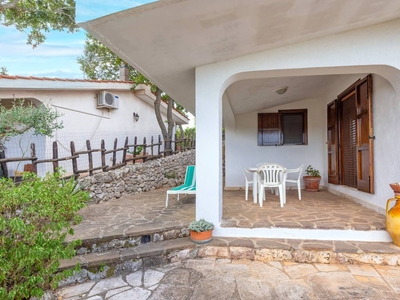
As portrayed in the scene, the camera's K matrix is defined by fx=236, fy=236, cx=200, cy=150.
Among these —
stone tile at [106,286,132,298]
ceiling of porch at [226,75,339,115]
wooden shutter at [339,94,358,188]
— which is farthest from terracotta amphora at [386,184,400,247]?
stone tile at [106,286,132,298]

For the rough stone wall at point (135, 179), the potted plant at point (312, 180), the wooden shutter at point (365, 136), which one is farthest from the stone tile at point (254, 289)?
the potted plant at point (312, 180)

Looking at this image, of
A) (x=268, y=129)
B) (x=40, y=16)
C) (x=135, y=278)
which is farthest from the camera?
(x=40, y=16)

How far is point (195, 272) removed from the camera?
2686mm

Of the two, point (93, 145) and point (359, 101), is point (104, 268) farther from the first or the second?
point (93, 145)

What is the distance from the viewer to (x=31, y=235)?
220cm

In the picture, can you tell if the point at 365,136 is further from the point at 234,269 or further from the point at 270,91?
the point at 234,269

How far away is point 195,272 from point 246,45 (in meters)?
2.81

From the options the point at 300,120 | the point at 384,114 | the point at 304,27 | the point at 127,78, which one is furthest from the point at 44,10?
the point at 384,114

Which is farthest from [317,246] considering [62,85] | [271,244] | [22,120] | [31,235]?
[62,85]

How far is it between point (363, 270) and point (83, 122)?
767 centimetres

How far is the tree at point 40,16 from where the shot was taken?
270 inches

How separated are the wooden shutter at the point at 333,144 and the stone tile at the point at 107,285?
16.2 feet

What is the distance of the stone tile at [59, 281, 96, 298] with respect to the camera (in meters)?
2.40

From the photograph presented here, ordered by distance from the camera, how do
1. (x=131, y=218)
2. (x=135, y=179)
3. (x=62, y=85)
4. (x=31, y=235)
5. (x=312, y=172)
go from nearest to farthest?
(x=31, y=235) < (x=131, y=218) < (x=312, y=172) < (x=62, y=85) < (x=135, y=179)
